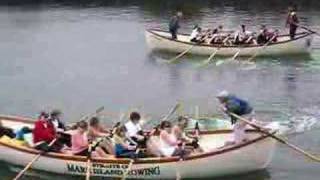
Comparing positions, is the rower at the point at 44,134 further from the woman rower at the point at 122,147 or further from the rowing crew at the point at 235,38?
the rowing crew at the point at 235,38

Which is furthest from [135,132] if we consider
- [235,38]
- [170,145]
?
[235,38]

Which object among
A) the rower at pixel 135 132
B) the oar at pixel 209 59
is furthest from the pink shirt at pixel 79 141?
the oar at pixel 209 59

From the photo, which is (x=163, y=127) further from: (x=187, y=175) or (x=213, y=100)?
(x=213, y=100)

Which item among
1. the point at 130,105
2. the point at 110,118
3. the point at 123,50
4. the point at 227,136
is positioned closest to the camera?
the point at 227,136

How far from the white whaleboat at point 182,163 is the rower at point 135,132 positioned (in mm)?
657

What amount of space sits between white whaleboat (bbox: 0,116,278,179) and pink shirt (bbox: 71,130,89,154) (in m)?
0.22

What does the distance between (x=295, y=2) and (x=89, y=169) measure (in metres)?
40.4

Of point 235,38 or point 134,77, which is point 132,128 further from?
point 235,38

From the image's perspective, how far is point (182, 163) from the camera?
16.3 metres

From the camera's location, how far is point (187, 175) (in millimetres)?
16656

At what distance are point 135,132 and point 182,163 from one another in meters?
1.50

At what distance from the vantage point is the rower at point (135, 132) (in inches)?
667

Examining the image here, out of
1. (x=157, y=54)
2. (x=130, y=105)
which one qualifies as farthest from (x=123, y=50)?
(x=130, y=105)

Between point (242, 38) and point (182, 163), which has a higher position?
point (182, 163)
